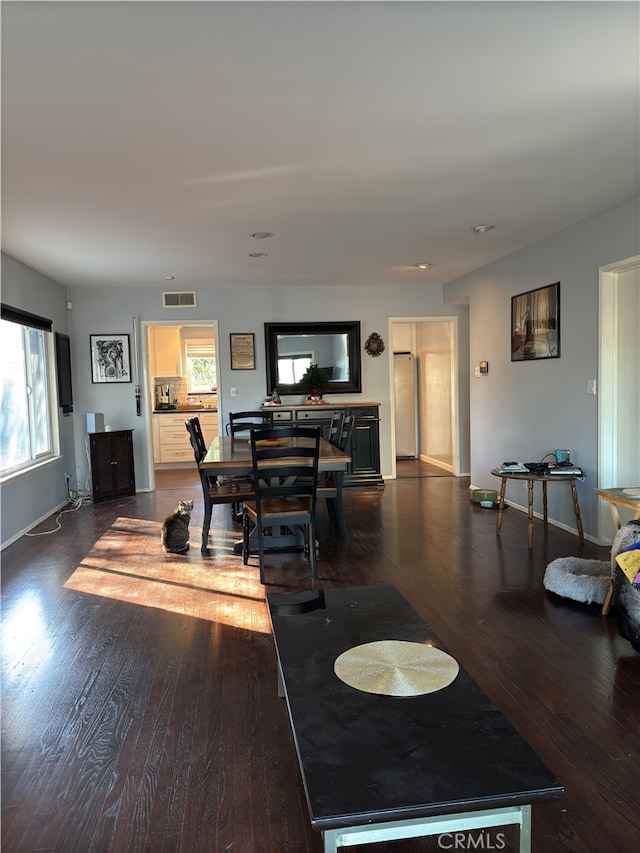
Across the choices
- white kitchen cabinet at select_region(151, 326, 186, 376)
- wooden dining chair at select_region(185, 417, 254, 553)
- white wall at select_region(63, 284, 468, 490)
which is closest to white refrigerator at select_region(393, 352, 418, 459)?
white wall at select_region(63, 284, 468, 490)

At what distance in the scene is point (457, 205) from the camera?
4270 mm

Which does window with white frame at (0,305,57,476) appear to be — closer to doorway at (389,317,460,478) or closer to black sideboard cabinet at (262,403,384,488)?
black sideboard cabinet at (262,403,384,488)

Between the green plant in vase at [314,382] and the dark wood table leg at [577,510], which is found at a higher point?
the green plant in vase at [314,382]

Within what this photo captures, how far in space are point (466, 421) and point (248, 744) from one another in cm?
665

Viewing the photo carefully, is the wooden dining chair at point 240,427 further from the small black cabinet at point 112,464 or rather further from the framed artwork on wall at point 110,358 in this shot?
the framed artwork on wall at point 110,358

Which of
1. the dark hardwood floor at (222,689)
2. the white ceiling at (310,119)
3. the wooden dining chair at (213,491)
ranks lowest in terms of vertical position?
the dark hardwood floor at (222,689)

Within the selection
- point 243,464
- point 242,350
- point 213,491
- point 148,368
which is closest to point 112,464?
point 148,368

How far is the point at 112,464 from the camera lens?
7066 mm

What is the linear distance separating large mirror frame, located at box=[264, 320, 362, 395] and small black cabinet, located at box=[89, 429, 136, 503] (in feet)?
6.30

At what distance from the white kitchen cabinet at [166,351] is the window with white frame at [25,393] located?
298cm

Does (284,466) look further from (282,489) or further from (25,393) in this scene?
(25,393)

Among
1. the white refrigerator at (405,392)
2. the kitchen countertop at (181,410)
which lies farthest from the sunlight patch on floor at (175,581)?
the white refrigerator at (405,392)

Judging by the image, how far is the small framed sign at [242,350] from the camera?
7.70 meters

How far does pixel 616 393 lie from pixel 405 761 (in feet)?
12.8
